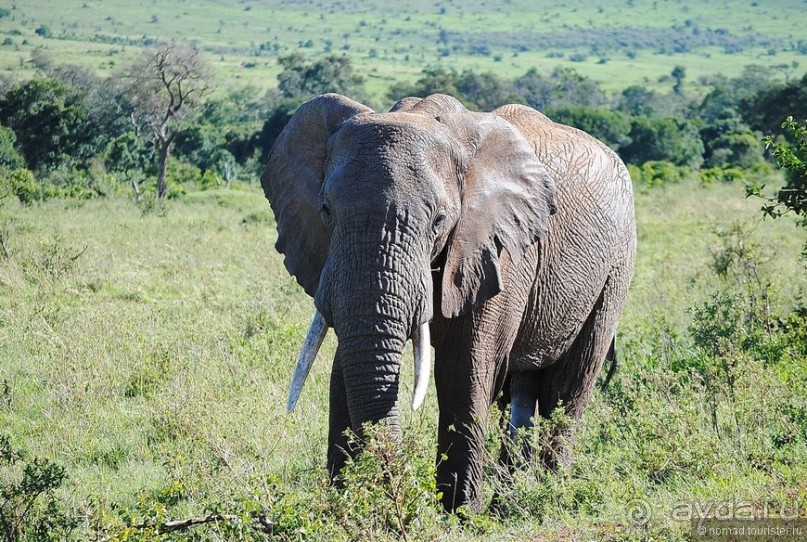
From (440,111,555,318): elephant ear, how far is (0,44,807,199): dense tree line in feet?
50.1

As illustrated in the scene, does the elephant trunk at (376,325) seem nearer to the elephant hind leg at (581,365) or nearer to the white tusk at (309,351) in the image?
the white tusk at (309,351)

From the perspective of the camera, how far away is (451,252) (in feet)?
15.4

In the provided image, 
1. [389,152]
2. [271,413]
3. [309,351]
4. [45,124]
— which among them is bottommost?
[45,124]

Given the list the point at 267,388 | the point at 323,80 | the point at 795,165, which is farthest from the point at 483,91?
the point at 267,388

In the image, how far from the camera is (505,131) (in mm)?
5027

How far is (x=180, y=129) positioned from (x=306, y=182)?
27872 mm

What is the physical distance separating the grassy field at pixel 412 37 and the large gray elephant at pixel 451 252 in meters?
74.1

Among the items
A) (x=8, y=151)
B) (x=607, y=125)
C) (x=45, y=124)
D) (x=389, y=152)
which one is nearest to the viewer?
(x=389, y=152)

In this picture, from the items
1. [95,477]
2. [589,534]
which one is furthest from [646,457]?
[95,477]

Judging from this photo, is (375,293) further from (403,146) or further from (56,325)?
(56,325)

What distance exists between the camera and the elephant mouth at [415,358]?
14.8 feet

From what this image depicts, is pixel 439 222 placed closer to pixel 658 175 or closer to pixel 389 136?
pixel 389 136

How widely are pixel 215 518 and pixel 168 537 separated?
0.73ft

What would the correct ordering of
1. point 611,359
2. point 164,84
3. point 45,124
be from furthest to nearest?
point 164,84, point 45,124, point 611,359
